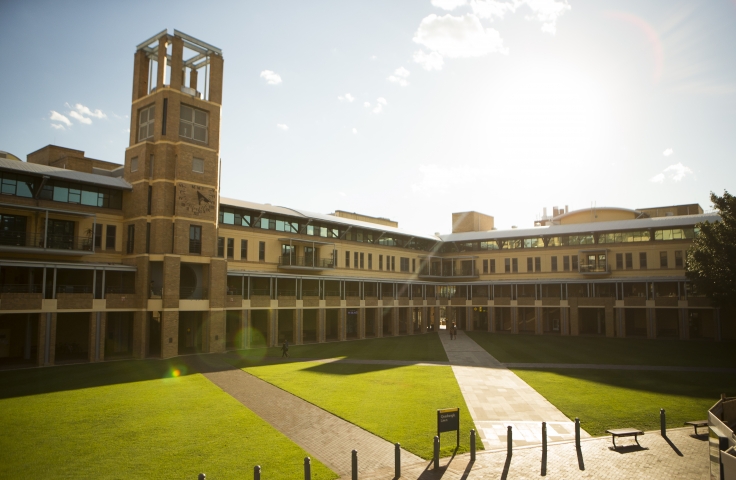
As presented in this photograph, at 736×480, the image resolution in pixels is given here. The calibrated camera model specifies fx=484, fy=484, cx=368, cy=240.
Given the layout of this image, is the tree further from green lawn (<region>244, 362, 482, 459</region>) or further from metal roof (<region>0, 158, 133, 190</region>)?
metal roof (<region>0, 158, 133, 190</region>)

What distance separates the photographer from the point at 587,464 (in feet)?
44.6

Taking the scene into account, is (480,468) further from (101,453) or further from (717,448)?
(101,453)

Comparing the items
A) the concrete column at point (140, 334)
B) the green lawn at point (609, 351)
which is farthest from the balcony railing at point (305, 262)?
the green lawn at point (609, 351)

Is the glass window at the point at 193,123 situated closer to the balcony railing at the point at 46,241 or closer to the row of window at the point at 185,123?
the row of window at the point at 185,123

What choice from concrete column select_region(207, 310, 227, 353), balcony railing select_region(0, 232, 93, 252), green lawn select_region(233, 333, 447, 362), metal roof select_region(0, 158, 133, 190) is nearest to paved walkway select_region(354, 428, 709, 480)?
green lawn select_region(233, 333, 447, 362)

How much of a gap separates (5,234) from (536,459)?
34.6 m

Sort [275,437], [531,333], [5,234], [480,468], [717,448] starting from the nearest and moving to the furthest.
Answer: [717,448], [480,468], [275,437], [5,234], [531,333]

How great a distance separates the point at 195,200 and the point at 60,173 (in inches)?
359

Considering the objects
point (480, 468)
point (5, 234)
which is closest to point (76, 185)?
point (5, 234)

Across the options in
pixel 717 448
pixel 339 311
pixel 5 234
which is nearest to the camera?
pixel 717 448

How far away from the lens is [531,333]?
56.7 m

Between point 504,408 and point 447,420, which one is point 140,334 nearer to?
point 504,408

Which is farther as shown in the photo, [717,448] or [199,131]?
[199,131]

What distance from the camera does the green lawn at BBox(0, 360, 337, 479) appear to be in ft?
42.7
